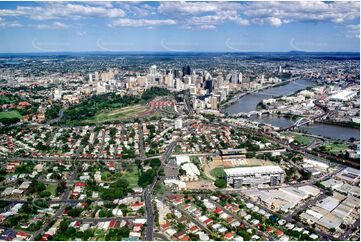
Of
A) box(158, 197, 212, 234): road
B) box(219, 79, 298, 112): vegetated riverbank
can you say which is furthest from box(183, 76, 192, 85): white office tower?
box(158, 197, 212, 234): road

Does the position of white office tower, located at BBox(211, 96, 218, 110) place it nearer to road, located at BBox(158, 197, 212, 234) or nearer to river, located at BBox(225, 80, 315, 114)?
river, located at BBox(225, 80, 315, 114)

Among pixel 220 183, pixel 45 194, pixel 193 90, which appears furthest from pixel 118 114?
pixel 220 183

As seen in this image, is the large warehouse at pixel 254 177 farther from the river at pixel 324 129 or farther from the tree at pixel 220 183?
the river at pixel 324 129

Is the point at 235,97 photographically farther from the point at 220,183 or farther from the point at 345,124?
the point at 220,183

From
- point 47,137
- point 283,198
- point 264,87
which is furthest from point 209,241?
point 264,87

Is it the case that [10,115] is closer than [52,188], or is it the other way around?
[52,188]

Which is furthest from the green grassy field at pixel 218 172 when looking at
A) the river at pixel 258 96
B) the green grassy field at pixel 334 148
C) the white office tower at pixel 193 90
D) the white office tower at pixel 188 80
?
the white office tower at pixel 188 80

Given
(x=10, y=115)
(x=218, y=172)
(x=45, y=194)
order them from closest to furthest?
(x=45, y=194) → (x=218, y=172) → (x=10, y=115)
